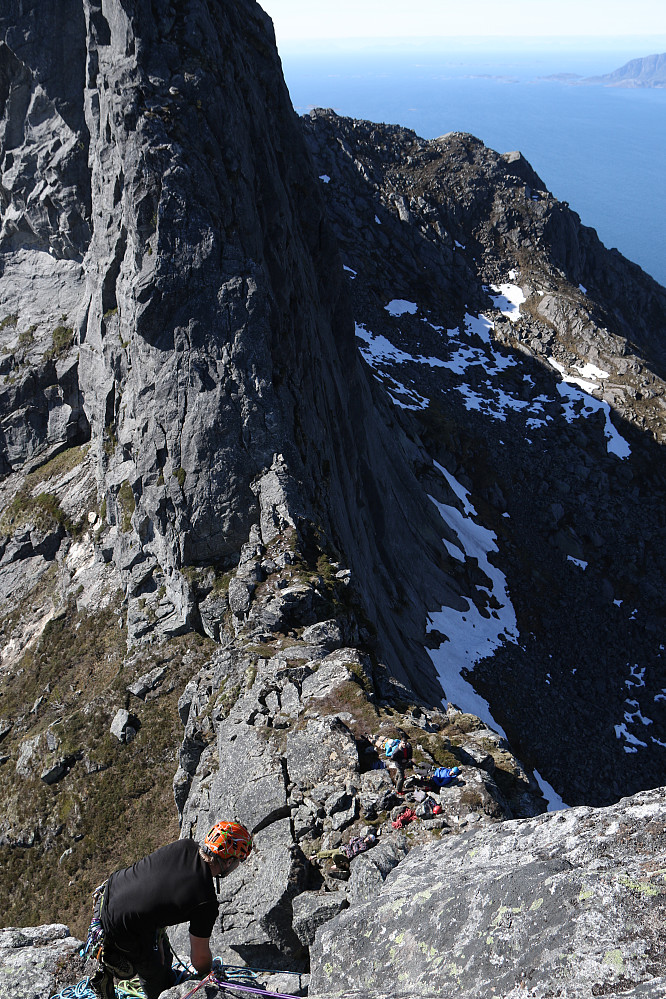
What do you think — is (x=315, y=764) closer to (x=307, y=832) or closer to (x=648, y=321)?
(x=307, y=832)

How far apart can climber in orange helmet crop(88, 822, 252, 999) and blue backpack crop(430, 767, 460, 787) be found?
580 cm

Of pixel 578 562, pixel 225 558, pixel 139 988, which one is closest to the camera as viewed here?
pixel 139 988

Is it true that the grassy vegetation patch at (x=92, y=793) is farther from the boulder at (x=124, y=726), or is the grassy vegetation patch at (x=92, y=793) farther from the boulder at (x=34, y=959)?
the boulder at (x=34, y=959)

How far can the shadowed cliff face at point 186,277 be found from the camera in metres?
24.8

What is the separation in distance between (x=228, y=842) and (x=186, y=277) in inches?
861

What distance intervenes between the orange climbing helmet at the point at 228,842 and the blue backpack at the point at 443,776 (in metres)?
5.81

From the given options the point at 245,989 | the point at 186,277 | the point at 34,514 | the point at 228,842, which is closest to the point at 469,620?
the point at 34,514

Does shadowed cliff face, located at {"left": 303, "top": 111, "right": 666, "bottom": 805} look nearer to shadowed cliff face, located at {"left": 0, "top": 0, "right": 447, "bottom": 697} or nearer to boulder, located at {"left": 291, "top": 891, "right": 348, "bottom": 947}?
shadowed cliff face, located at {"left": 0, "top": 0, "right": 447, "bottom": 697}

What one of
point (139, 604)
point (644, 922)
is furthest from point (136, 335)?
point (644, 922)

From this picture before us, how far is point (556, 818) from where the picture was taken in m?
8.66

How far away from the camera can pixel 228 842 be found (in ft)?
25.4

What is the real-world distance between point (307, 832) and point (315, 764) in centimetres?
160

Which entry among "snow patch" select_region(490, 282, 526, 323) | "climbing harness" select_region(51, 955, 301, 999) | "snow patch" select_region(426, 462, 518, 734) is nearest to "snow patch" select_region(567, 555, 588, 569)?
"snow patch" select_region(426, 462, 518, 734)

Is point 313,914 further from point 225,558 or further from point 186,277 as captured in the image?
point 186,277
